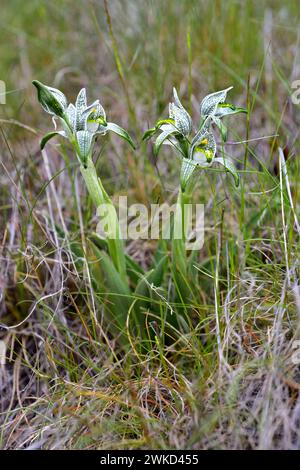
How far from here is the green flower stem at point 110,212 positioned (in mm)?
1681

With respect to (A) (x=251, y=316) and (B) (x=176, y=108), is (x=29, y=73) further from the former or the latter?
(A) (x=251, y=316)

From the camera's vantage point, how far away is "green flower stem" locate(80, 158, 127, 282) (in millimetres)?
1681

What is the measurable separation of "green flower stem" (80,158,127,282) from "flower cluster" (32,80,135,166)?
6 cm

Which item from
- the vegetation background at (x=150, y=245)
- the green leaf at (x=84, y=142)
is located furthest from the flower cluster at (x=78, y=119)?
the vegetation background at (x=150, y=245)

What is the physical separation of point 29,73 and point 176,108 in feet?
5.86

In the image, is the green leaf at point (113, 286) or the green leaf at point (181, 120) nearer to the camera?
the green leaf at point (181, 120)

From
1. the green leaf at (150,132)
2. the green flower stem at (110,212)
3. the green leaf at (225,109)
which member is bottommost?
the green flower stem at (110,212)

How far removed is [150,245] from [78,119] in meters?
0.74

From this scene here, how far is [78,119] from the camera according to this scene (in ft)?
5.24

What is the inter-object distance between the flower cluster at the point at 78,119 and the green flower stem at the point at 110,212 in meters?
0.06

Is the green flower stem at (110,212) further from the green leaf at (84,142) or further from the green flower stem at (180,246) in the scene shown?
the green flower stem at (180,246)

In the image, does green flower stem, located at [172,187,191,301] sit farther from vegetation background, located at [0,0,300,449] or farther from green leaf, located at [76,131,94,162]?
green leaf, located at [76,131,94,162]

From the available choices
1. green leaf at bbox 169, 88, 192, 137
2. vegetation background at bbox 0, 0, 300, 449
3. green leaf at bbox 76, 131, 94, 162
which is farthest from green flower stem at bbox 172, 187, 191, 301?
green leaf at bbox 76, 131, 94, 162
